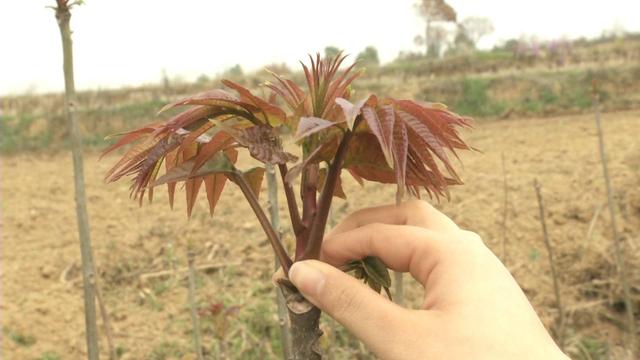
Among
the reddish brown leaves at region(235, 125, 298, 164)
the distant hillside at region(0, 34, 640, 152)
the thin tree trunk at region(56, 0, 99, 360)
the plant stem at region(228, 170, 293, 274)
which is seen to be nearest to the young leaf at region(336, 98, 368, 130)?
the reddish brown leaves at region(235, 125, 298, 164)

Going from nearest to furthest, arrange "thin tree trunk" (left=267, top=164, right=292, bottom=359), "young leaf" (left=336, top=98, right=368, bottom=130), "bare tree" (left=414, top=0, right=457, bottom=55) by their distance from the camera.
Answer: "young leaf" (left=336, top=98, right=368, bottom=130) → "thin tree trunk" (left=267, top=164, right=292, bottom=359) → "bare tree" (left=414, top=0, right=457, bottom=55)

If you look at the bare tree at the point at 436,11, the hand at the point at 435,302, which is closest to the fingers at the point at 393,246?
the hand at the point at 435,302

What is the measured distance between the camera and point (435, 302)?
879 millimetres

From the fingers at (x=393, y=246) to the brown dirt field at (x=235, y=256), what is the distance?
1569mm

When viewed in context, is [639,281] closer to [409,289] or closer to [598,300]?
[598,300]

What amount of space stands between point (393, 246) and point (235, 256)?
11.7 ft

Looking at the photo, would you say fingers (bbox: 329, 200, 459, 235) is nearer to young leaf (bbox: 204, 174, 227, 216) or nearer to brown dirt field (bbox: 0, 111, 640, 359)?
young leaf (bbox: 204, 174, 227, 216)

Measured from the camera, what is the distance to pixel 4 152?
10336 millimetres

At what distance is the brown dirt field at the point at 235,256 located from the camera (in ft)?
11.4

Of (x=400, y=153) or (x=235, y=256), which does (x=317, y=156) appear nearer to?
(x=400, y=153)

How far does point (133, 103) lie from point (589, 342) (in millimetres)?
10644

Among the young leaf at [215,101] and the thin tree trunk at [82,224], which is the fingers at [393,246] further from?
the thin tree trunk at [82,224]

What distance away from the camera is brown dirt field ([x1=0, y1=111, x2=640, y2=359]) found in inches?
137

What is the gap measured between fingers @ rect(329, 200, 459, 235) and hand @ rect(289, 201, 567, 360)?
1.7 inches
